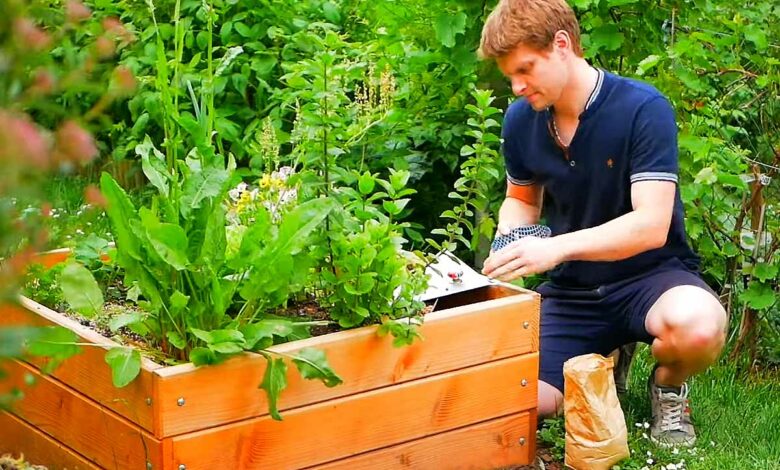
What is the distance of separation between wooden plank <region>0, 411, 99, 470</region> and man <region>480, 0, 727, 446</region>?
1124mm

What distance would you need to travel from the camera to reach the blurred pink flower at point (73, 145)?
1071mm

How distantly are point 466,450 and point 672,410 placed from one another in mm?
630

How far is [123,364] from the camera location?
2330 millimetres

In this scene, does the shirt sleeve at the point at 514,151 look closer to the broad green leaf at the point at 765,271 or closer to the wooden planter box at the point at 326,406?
the wooden planter box at the point at 326,406

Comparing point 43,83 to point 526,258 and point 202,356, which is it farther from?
point 526,258

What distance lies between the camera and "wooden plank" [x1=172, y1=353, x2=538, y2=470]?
95.7 inches

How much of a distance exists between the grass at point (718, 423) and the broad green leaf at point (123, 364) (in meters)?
1.28

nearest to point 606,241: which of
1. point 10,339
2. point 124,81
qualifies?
point 124,81

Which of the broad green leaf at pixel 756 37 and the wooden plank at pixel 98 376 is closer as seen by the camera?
the wooden plank at pixel 98 376

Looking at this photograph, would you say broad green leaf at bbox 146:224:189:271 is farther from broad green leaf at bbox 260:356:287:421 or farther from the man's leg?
the man's leg

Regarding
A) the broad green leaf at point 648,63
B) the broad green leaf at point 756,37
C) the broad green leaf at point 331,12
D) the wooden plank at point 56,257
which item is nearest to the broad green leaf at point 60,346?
the wooden plank at point 56,257

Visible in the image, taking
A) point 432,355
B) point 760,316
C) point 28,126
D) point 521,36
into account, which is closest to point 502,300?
point 432,355

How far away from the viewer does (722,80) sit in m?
3.96

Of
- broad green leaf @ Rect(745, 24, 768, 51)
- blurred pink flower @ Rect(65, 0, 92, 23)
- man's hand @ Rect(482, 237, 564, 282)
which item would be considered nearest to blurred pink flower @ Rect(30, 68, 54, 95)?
blurred pink flower @ Rect(65, 0, 92, 23)
